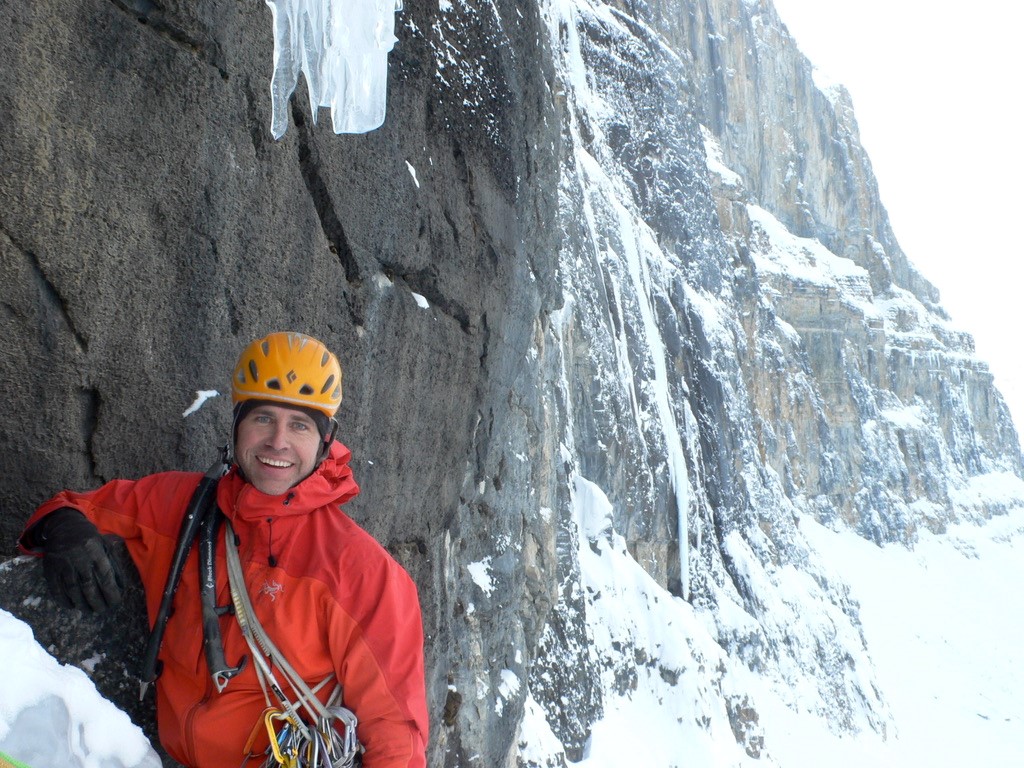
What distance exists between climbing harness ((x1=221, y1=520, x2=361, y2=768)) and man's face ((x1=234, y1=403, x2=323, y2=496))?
0.81ft

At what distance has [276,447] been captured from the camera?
2.21 metres

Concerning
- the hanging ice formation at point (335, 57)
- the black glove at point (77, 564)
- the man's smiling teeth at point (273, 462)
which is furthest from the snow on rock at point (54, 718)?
the hanging ice formation at point (335, 57)

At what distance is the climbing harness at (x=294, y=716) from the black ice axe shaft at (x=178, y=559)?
6.2 inches

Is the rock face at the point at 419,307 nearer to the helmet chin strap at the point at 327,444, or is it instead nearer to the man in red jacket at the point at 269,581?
the man in red jacket at the point at 269,581

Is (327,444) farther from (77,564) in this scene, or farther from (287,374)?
(77,564)

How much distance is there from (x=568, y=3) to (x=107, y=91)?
56.1ft

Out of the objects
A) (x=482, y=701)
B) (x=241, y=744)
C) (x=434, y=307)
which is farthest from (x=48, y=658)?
(x=482, y=701)

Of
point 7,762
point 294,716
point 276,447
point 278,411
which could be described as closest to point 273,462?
point 276,447

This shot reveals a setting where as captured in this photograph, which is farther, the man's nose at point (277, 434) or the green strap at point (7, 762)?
the man's nose at point (277, 434)

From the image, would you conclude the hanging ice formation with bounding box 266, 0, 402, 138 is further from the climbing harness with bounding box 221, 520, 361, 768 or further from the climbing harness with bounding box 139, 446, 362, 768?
the climbing harness with bounding box 221, 520, 361, 768

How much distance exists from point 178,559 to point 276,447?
1.19 ft

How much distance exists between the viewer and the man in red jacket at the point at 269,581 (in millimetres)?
1996

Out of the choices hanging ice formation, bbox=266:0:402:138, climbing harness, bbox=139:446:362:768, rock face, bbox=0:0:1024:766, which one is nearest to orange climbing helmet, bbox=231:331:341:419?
climbing harness, bbox=139:446:362:768

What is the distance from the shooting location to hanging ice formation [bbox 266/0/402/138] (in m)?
3.58
